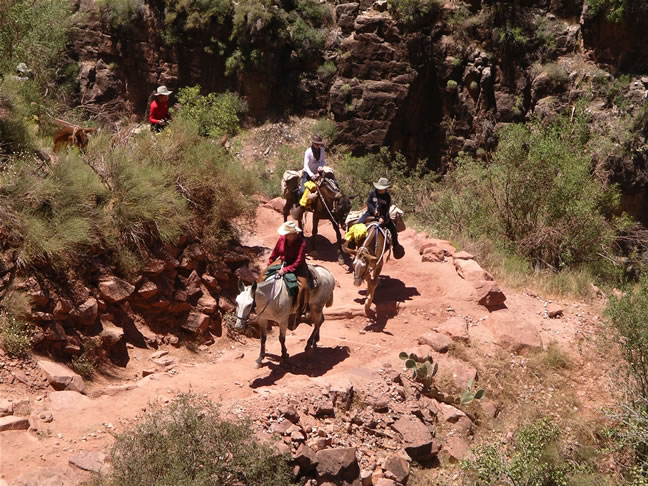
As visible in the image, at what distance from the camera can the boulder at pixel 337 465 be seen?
27.0 ft

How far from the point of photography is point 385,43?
2714cm

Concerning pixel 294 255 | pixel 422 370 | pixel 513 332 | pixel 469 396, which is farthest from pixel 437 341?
pixel 294 255

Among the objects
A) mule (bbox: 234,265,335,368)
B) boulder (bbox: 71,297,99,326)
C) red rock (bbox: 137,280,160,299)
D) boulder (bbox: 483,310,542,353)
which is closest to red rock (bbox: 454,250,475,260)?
boulder (bbox: 483,310,542,353)

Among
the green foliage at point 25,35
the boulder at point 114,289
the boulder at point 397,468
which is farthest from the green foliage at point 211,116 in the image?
the boulder at point 397,468

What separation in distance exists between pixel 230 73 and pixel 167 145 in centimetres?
1963

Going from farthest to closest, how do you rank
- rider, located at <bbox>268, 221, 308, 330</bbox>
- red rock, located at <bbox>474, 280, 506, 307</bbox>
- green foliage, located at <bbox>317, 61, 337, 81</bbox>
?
green foliage, located at <bbox>317, 61, 337, 81</bbox> < red rock, located at <bbox>474, 280, 506, 307</bbox> < rider, located at <bbox>268, 221, 308, 330</bbox>

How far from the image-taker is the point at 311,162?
48.4 feet

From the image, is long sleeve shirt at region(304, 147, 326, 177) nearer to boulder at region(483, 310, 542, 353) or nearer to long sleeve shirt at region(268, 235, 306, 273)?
long sleeve shirt at region(268, 235, 306, 273)

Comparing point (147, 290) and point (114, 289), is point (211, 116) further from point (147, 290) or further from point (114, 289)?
point (114, 289)

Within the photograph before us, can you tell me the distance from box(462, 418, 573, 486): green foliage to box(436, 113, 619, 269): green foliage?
264 inches

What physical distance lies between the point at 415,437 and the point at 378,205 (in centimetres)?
471

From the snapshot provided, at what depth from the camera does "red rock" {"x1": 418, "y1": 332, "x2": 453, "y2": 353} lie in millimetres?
11672

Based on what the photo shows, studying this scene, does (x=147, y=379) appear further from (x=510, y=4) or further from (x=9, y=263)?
(x=510, y=4)

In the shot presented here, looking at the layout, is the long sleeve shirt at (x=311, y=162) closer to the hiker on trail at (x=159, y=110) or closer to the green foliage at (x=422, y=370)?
the hiker on trail at (x=159, y=110)
